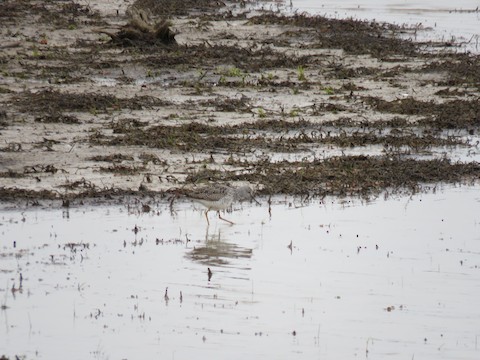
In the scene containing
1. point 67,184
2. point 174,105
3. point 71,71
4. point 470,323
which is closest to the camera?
point 470,323

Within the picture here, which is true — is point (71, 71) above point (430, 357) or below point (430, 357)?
above

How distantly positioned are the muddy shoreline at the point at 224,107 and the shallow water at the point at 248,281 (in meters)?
0.94

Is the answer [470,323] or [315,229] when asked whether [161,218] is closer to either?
[315,229]

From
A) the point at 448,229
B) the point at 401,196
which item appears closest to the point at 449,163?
the point at 401,196

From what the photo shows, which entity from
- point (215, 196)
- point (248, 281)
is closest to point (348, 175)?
point (215, 196)

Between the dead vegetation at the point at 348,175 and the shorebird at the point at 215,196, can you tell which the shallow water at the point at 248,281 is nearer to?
the shorebird at the point at 215,196

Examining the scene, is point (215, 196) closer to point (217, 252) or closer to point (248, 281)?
point (217, 252)

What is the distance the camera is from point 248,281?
35.0 feet

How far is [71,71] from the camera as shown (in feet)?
66.0

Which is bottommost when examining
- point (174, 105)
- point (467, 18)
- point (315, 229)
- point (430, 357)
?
point (430, 357)

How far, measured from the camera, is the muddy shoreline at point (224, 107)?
14258mm

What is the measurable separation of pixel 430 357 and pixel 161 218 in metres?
4.60

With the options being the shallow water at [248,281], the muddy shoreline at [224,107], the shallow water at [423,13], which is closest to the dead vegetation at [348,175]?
the muddy shoreline at [224,107]

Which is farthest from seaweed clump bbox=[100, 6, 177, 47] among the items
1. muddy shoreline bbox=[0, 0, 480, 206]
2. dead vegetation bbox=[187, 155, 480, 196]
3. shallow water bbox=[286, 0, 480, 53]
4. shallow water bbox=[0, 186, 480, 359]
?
shallow water bbox=[0, 186, 480, 359]
